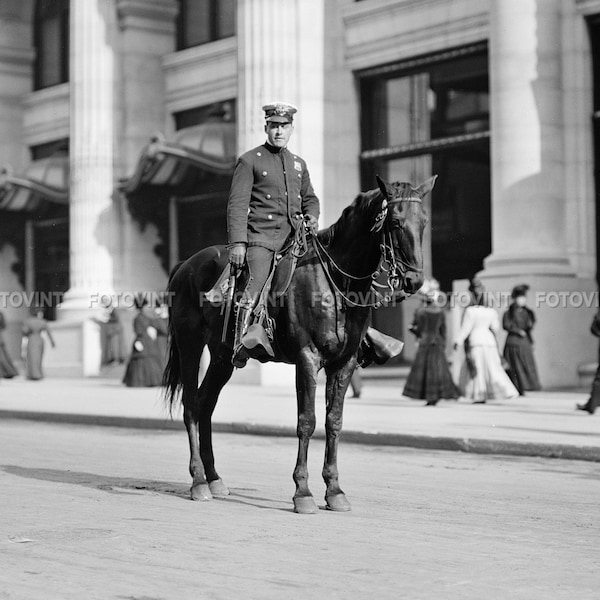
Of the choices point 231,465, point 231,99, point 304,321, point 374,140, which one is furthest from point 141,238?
point 304,321

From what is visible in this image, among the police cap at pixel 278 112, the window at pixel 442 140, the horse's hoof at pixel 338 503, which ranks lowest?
the horse's hoof at pixel 338 503

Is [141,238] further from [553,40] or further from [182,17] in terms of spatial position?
[553,40]

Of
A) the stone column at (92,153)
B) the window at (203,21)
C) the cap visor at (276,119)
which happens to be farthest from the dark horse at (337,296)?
the stone column at (92,153)

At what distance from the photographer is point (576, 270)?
77.0 feet

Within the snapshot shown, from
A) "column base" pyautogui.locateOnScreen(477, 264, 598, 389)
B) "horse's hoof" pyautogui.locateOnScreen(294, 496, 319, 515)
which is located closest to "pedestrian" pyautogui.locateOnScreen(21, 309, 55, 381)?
"column base" pyautogui.locateOnScreen(477, 264, 598, 389)

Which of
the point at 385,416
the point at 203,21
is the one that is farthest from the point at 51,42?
the point at 385,416

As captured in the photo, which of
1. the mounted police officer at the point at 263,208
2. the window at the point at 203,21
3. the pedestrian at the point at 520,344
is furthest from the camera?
the window at the point at 203,21

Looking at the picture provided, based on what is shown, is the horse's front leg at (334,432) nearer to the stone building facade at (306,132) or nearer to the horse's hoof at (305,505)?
the horse's hoof at (305,505)

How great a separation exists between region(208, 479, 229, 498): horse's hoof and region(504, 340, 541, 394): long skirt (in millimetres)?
13216

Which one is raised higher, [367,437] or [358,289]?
[358,289]

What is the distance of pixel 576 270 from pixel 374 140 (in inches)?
259

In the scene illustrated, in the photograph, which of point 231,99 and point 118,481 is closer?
point 118,481

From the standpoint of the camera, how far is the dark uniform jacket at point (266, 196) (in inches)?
372

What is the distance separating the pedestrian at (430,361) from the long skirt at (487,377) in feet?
1.49
